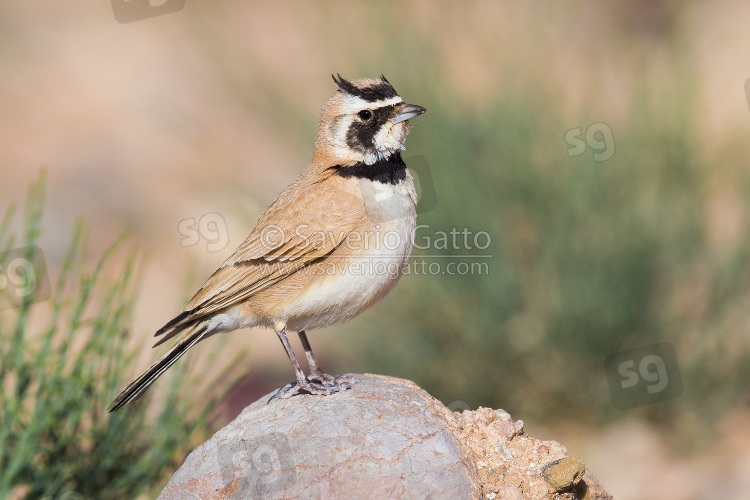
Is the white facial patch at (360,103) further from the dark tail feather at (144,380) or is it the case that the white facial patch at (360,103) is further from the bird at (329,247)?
the dark tail feather at (144,380)

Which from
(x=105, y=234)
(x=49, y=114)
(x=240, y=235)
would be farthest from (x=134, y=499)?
(x=49, y=114)

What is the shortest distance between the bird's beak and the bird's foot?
154cm

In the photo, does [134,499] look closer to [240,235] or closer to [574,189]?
[574,189]

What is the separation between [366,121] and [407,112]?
261 millimetres

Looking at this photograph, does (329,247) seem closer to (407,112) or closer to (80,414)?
(407,112)

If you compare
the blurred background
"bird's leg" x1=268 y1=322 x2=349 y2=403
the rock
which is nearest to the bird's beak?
"bird's leg" x1=268 y1=322 x2=349 y2=403

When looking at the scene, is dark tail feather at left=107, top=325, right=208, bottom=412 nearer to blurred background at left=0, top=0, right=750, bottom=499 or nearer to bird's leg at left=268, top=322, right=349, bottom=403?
bird's leg at left=268, top=322, right=349, bottom=403

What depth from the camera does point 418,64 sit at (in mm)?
9141

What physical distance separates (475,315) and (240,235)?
5362 mm

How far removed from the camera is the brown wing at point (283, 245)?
16.7 ft

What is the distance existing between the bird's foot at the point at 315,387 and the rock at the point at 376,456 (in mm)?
93

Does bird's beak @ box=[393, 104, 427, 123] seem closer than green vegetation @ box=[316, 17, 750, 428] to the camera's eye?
Yes

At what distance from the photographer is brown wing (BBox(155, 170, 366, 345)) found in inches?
200

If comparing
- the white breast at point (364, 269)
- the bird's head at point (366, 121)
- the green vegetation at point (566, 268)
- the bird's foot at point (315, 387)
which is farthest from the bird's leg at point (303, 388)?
the green vegetation at point (566, 268)
